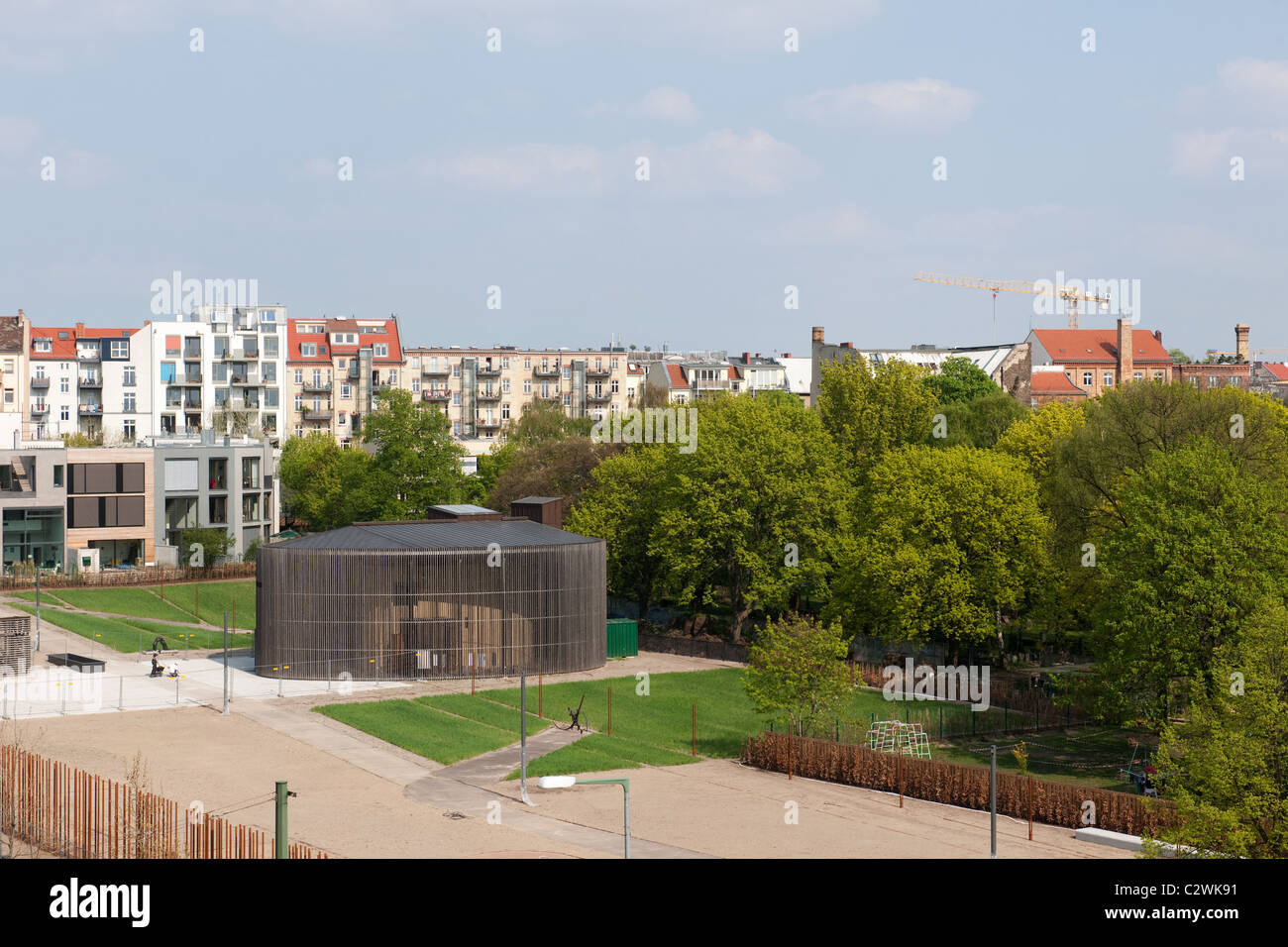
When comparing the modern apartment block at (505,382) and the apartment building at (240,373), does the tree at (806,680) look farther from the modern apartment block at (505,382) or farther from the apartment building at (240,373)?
the modern apartment block at (505,382)

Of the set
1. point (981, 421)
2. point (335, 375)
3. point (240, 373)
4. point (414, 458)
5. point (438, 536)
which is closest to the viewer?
point (438, 536)

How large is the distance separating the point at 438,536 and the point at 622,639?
41.1 ft

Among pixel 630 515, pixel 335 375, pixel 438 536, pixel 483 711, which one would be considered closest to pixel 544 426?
pixel 335 375

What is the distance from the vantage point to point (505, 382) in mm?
161250

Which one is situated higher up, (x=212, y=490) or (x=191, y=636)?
(x=212, y=490)

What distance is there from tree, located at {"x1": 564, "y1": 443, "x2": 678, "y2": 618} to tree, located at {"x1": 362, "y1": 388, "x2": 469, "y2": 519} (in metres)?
24.4

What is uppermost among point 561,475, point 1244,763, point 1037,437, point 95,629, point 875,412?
point 875,412

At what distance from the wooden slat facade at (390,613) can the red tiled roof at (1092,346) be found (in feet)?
333

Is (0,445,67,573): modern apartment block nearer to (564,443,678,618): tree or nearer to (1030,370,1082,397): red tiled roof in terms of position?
(564,443,678,618): tree

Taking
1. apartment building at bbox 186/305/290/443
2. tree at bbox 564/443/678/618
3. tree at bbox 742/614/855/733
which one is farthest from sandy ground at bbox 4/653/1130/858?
apartment building at bbox 186/305/290/443

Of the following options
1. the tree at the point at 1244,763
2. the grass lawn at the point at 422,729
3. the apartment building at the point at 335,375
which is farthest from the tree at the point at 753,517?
the apartment building at the point at 335,375

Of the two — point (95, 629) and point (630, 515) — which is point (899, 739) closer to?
point (630, 515)

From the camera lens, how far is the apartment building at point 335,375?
14838 centimetres
